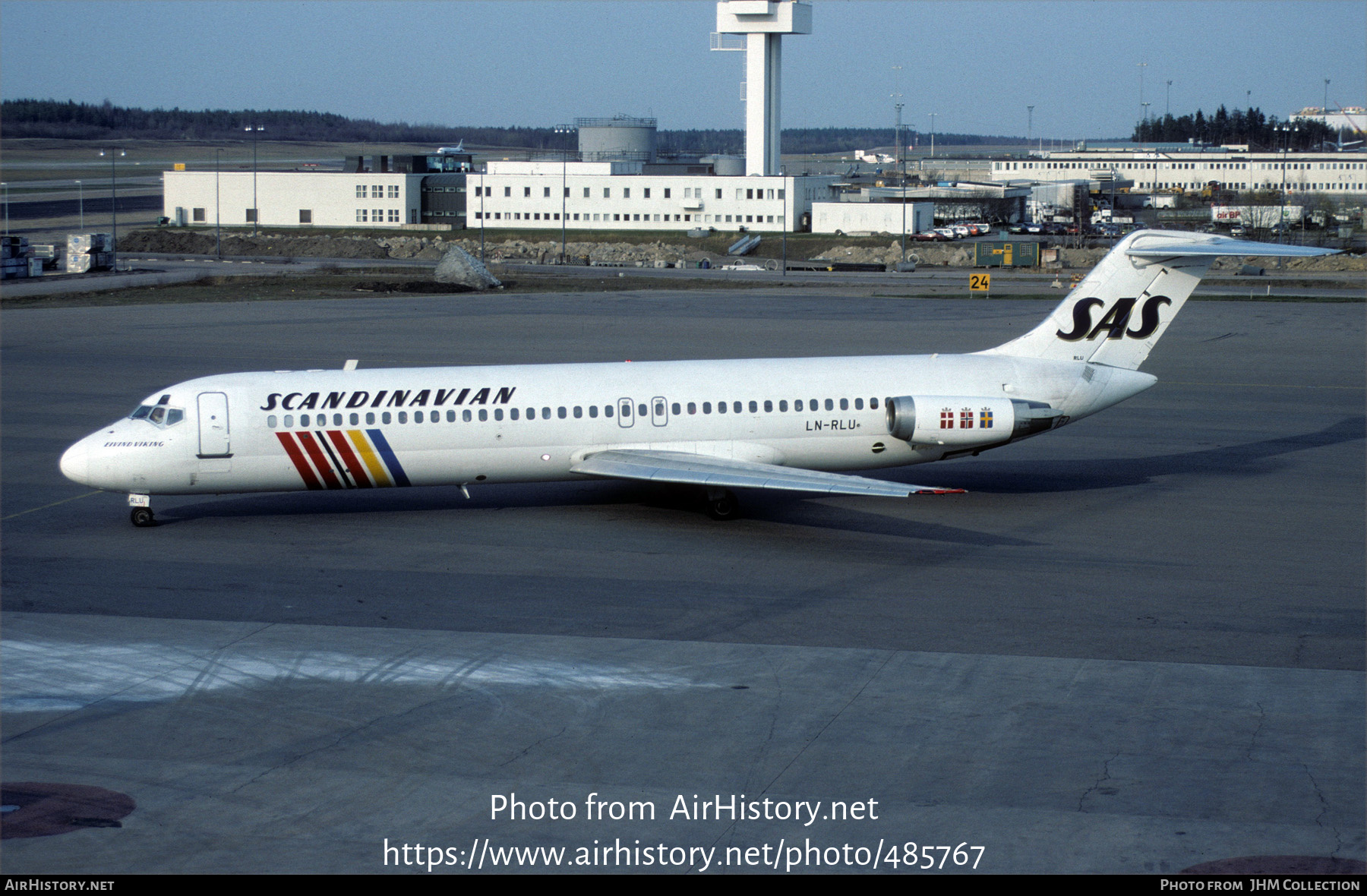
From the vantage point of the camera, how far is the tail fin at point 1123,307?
27.8 m

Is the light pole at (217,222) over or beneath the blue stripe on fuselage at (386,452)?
over

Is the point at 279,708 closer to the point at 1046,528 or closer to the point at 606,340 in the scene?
the point at 1046,528

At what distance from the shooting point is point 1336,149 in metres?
200

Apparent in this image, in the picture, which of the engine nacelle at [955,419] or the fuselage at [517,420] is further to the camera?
the engine nacelle at [955,419]

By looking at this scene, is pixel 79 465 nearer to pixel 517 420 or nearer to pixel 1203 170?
pixel 517 420

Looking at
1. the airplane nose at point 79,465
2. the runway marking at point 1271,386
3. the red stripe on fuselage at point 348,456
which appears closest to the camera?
the airplane nose at point 79,465

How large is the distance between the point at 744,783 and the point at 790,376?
1370 cm

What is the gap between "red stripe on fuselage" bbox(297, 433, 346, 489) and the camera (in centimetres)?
2491

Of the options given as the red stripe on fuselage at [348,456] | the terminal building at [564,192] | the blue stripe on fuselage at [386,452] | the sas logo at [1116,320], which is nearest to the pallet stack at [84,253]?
the terminal building at [564,192]

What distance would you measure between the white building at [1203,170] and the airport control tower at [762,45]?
195 ft

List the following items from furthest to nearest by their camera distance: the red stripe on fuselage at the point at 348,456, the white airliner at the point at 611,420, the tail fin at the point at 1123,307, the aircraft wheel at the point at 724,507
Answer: the tail fin at the point at 1123,307 → the aircraft wheel at the point at 724,507 → the red stripe on fuselage at the point at 348,456 → the white airliner at the point at 611,420

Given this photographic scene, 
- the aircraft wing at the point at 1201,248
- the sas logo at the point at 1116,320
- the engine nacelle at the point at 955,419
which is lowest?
the engine nacelle at the point at 955,419

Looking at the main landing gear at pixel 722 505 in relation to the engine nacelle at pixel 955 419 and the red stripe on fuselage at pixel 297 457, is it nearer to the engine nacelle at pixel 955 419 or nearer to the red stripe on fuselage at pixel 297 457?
the engine nacelle at pixel 955 419
